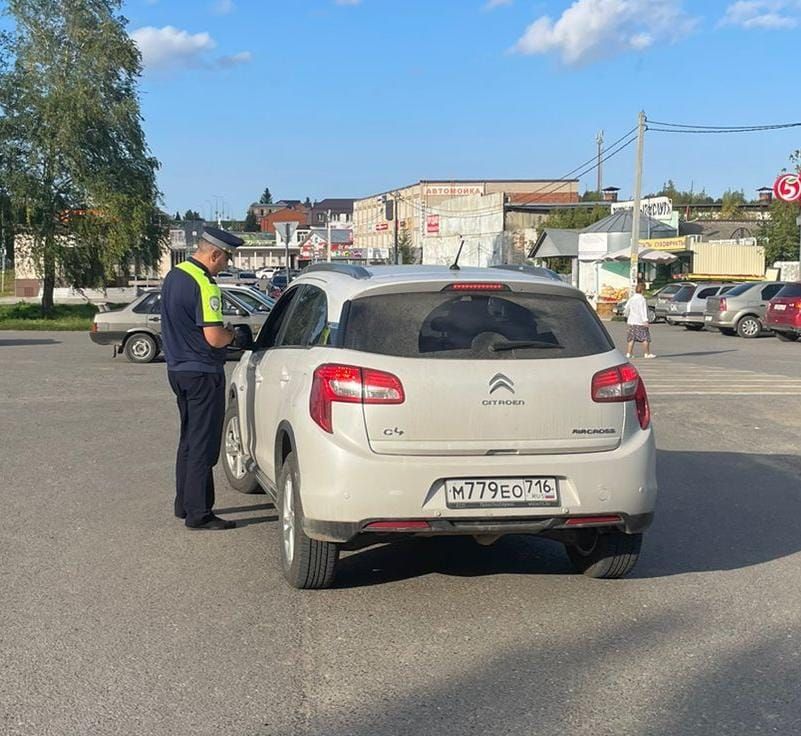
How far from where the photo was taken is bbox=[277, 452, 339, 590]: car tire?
5.42 m

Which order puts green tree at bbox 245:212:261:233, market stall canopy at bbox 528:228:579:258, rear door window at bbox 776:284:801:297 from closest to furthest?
rear door window at bbox 776:284:801:297 → market stall canopy at bbox 528:228:579:258 → green tree at bbox 245:212:261:233

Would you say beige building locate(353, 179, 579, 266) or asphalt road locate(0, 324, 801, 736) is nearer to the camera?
asphalt road locate(0, 324, 801, 736)

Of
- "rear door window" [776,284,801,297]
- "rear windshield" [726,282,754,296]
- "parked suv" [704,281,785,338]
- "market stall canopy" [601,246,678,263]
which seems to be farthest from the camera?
"market stall canopy" [601,246,678,263]

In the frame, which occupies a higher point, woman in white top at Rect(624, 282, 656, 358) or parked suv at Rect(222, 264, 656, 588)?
parked suv at Rect(222, 264, 656, 588)

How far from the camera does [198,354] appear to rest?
666 centimetres

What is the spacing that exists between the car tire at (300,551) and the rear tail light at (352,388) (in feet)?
1.36

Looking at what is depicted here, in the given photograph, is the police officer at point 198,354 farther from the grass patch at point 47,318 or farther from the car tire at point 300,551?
the grass patch at point 47,318

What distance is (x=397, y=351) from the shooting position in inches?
205

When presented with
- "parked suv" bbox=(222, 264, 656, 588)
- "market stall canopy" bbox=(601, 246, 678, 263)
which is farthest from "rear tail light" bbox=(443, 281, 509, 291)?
"market stall canopy" bbox=(601, 246, 678, 263)

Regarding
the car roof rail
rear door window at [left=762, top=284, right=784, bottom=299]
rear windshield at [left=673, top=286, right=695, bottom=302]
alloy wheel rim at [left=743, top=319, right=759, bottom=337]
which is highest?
the car roof rail

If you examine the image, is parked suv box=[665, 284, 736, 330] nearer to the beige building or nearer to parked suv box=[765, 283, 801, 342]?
parked suv box=[765, 283, 801, 342]

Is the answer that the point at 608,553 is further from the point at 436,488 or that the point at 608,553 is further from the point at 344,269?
the point at 344,269

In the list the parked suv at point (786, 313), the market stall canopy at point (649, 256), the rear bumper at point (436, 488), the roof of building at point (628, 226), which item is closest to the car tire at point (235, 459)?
the rear bumper at point (436, 488)

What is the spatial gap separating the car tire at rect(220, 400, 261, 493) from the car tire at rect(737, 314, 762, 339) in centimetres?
2521
